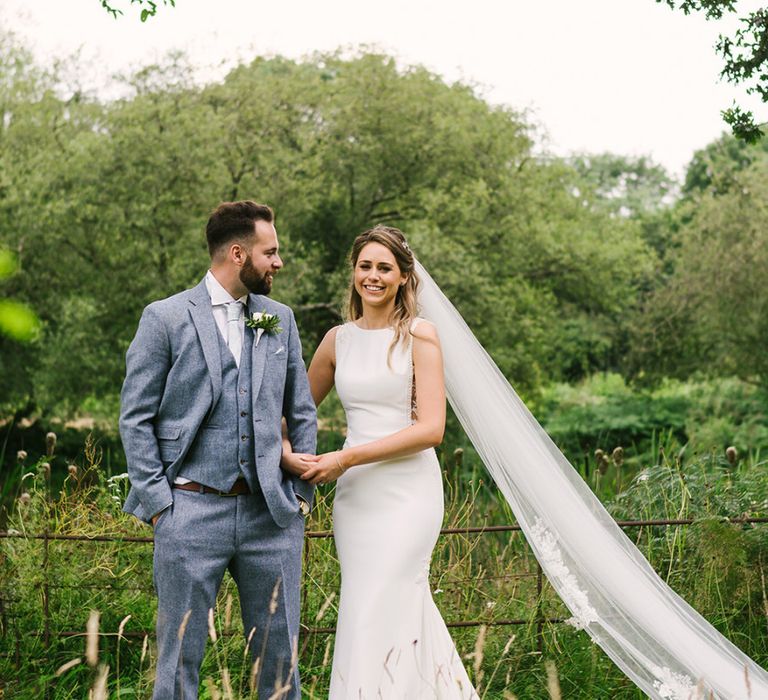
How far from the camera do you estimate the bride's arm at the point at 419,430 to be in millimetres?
3633

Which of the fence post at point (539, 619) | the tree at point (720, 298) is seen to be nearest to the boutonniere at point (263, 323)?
the fence post at point (539, 619)

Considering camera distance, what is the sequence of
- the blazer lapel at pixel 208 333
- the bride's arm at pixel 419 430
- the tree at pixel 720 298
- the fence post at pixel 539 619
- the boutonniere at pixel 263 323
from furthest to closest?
the tree at pixel 720 298 < the fence post at pixel 539 619 < the bride's arm at pixel 419 430 < the boutonniere at pixel 263 323 < the blazer lapel at pixel 208 333

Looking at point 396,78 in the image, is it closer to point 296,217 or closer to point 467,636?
point 296,217

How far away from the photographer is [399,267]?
13.1 feet

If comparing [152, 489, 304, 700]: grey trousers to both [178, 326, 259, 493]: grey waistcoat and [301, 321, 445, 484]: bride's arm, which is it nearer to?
[178, 326, 259, 493]: grey waistcoat

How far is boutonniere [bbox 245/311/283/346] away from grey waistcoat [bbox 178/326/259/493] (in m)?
0.12

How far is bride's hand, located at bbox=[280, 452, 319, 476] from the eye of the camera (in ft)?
11.7

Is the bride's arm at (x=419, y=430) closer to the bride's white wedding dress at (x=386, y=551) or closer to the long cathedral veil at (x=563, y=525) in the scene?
the bride's white wedding dress at (x=386, y=551)

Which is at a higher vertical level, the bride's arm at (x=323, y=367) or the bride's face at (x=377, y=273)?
the bride's face at (x=377, y=273)

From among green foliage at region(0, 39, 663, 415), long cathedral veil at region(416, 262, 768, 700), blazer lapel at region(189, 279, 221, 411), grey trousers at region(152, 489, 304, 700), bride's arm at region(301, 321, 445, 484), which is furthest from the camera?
green foliage at region(0, 39, 663, 415)

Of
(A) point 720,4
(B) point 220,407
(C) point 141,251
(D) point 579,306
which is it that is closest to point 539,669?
(B) point 220,407

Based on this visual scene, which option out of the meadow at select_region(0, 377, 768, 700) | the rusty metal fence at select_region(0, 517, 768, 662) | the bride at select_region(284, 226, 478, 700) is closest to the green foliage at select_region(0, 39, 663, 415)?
the meadow at select_region(0, 377, 768, 700)

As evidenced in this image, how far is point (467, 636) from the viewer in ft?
15.9

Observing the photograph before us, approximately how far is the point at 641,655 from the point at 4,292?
13566mm
